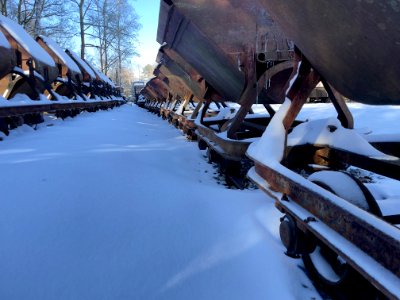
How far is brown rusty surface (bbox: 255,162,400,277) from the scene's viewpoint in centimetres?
93

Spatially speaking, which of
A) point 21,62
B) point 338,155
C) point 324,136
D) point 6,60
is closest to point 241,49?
point 324,136

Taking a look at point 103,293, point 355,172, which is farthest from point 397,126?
point 103,293

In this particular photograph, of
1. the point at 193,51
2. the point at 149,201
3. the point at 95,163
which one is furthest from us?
the point at 193,51

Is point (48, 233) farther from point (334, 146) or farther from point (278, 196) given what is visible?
point (334, 146)

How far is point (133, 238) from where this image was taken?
176cm

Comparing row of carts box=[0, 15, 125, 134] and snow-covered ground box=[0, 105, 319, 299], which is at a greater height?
row of carts box=[0, 15, 125, 134]

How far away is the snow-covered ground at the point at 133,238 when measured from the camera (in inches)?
54.8

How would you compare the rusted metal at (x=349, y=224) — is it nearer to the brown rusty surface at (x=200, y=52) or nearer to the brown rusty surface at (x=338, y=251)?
the brown rusty surface at (x=338, y=251)

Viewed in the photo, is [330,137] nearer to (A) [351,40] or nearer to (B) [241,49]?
(A) [351,40]

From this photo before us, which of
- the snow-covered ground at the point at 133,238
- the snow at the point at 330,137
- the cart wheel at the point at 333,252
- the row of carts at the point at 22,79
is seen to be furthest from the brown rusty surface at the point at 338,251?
the row of carts at the point at 22,79

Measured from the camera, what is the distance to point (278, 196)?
5.75ft

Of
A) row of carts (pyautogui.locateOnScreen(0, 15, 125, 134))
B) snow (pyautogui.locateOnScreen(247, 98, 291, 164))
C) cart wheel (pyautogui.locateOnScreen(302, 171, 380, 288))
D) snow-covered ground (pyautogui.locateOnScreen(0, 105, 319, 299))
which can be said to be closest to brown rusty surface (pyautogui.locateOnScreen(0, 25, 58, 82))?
row of carts (pyautogui.locateOnScreen(0, 15, 125, 134))

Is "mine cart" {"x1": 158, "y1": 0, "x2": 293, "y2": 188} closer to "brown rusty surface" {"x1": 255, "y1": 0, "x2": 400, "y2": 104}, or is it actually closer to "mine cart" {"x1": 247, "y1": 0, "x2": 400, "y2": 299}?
"mine cart" {"x1": 247, "y1": 0, "x2": 400, "y2": 299}

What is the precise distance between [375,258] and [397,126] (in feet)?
17.6
